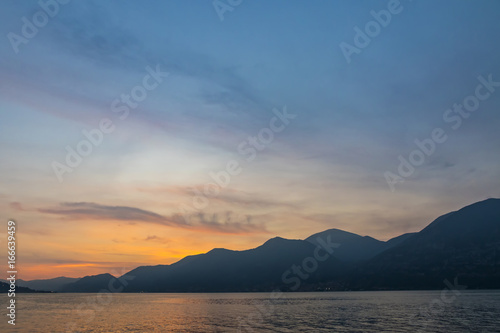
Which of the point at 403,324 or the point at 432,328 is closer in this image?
the point at 432,328

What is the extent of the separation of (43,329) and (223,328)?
5049 cm

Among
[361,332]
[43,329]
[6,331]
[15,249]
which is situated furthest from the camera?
[43,329]

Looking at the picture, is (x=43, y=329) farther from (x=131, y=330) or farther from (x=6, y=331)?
(x=131, y=330)

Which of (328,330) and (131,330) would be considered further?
(131,330)

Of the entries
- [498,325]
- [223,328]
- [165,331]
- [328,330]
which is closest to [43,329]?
[165,331]

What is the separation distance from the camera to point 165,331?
10512cm

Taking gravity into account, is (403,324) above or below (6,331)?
below

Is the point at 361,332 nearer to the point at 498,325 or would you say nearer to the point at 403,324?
the point at 403,324

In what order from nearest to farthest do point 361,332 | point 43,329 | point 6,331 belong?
point 361,332 → point 6,331 → point 43,329

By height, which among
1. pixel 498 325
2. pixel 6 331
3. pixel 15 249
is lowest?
pixel 498 325

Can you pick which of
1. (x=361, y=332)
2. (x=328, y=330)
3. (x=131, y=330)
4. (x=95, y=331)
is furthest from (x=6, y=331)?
(x=361, y=332)

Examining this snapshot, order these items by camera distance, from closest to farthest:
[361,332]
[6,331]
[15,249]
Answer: [15,249]
[361,332]
[6,331]

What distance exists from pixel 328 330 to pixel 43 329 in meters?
78.9

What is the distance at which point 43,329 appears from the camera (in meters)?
107
